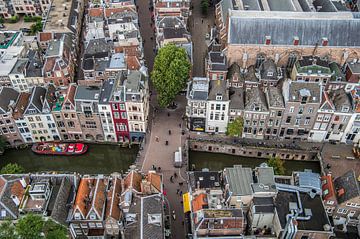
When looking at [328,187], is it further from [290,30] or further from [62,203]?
[62,203]

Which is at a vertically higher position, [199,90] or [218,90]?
[199,90]

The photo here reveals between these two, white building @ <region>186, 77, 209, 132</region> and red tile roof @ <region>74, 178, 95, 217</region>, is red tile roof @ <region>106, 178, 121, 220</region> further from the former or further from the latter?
white building @ <region>186, 77, 209, 132</region>

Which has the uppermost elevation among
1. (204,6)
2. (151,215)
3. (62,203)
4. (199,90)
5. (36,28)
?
(204,6)

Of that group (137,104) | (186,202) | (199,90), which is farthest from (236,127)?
(137,104)

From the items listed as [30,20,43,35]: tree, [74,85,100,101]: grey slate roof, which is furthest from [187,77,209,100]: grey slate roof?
[30,20,43,35]: tree

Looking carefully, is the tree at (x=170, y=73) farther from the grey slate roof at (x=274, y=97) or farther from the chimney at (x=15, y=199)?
the chimney at (x=15, y=199)

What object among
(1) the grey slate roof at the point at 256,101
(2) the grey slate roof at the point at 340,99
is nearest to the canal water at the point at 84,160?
(1) the grey slate roof at the point at 256,101

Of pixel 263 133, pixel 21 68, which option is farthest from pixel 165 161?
pixel 21 68
